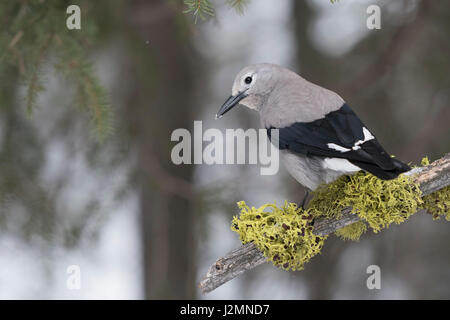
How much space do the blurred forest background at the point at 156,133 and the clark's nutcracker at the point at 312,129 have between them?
1.71 ft

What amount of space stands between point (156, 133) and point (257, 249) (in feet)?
6.13

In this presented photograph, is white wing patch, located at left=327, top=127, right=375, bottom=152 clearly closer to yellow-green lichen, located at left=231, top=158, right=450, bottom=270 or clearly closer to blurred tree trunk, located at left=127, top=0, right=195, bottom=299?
yellow-green lichen, located at left=231, top=158, right=450, bottom=270

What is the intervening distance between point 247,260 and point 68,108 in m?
2.16

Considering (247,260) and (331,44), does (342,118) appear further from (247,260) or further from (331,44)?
(331,44)

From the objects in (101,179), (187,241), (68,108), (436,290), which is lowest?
(436,290)

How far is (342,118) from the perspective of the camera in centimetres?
202

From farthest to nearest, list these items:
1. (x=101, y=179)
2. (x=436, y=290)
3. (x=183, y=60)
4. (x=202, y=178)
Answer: (x=436, y=290) < (x=202, y=178) < (x=183, y=60) < (x=101, y=179)

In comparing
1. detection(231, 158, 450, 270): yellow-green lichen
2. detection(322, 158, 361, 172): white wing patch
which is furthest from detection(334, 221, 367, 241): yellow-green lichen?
A: detection(322, 158, 361, 172): white wing patch

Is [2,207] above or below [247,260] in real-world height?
above

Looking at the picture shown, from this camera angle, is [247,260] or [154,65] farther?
[154,65]

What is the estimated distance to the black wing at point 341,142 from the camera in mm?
1783

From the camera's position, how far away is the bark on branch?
1857 millimetres

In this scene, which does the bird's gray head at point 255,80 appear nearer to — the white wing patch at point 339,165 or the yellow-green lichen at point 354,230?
the white wing patch at point 339,165

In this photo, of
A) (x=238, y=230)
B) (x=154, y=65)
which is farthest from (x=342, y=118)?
(x=154, y=65)
